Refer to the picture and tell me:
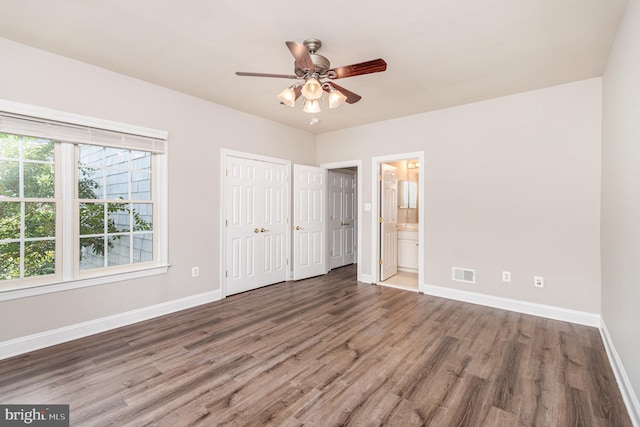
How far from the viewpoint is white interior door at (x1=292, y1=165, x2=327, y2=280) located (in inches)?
204

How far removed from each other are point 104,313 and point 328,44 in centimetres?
348

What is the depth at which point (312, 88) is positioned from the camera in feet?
7.97

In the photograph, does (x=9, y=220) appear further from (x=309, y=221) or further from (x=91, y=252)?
(x=309, y=221)

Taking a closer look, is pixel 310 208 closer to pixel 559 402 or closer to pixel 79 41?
pixel 79 41

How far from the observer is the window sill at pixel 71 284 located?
8.34 feet

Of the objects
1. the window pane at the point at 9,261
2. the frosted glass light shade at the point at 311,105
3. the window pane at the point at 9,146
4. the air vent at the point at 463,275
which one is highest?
the frosted glass light shade at the point at 311,105

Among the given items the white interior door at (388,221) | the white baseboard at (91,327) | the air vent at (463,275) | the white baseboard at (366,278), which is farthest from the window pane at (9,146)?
the air vent at (463,275)

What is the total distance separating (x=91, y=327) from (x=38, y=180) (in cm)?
152

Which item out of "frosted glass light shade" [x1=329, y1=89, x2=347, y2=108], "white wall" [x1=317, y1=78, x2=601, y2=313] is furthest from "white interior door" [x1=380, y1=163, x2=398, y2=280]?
"frosted glass light shade" [x1=329, y1=89, x2=347, y2=108]

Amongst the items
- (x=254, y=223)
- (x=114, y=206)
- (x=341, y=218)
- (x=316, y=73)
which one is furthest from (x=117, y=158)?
(x=341, y=218)

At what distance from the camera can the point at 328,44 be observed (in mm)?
2549

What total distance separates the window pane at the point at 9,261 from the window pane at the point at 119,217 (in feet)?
2.41

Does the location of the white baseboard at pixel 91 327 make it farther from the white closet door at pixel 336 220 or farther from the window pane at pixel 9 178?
the white closet door at pixel 336 220

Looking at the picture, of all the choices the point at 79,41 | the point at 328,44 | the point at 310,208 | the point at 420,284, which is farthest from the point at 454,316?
the point at 79,41
